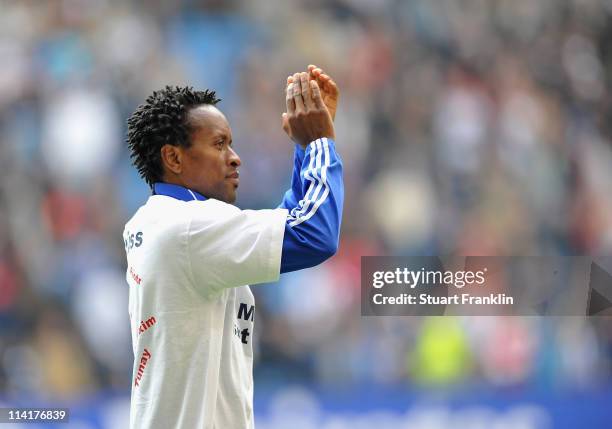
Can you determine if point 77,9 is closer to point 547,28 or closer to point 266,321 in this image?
point 266,321

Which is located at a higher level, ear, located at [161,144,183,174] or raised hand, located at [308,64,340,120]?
raised hand, located at [308,64,340,120]

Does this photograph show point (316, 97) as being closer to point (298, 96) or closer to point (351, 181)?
point (298, 96)

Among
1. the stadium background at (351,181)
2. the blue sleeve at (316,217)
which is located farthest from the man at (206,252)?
the stadium background at (351,181)

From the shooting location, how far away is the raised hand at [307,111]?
217 cm

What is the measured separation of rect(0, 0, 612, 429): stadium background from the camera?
5.10 metres

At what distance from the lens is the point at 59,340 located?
5074 millimetres

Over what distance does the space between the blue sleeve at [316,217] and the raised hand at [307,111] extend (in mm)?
59

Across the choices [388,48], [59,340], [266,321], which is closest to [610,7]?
[388,48]

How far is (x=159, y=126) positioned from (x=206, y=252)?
44cm

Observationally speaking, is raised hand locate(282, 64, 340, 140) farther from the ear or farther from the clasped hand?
the ear

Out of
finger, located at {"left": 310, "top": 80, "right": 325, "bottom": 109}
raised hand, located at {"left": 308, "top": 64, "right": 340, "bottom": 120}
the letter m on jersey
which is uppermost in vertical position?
raised hand, located at {"left": 308, "top": 64, "right": 340, "bottom": 120}

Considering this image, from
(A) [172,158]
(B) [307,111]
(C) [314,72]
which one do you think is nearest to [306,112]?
(B) [307,111]

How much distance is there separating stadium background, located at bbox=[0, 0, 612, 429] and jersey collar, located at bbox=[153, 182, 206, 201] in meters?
2.91

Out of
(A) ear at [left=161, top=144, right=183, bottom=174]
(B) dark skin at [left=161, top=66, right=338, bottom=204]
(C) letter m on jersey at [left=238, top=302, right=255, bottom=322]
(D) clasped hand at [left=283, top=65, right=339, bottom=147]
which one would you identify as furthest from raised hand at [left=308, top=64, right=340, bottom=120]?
Answer: (C) letter m on jersey at [left=238, top=302, right=255, bottom=322]
